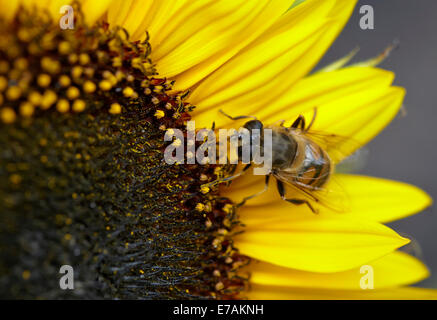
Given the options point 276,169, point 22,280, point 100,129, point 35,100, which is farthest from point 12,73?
point 276,169

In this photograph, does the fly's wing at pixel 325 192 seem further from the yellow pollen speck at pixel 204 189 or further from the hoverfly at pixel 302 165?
the yellow pollen speck at pixel 204 189

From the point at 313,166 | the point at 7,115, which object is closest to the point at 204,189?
A: the point at 313,166

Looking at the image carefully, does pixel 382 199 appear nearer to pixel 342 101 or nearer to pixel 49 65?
pixel 342 101

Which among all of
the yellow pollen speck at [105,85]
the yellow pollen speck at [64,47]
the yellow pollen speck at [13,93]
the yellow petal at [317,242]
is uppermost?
the yellow pollen speck at [64,47]

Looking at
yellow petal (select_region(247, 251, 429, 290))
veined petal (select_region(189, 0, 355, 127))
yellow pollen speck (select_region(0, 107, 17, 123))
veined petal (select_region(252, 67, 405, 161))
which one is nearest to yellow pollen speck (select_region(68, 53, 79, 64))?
yellow pollen speck (select_region(0, 107, 17, 123))

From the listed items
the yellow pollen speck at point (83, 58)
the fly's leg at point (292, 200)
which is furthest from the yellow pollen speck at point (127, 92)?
the fly's leg at point (292, 200)

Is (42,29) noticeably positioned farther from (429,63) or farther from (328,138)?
(429,63)
